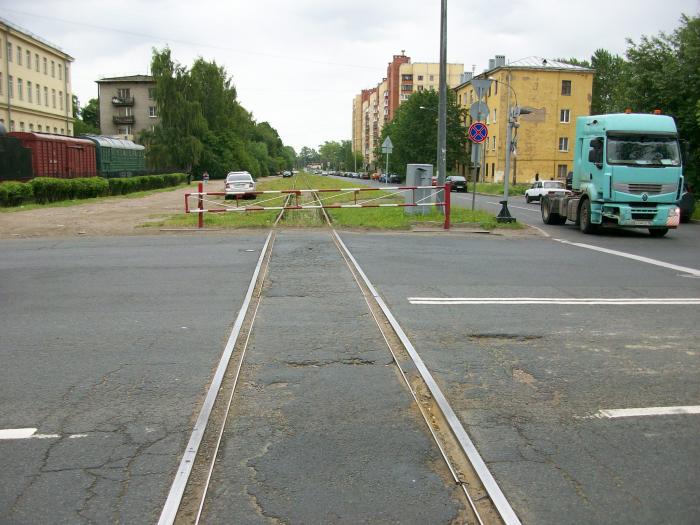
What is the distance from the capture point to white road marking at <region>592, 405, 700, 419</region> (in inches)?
181

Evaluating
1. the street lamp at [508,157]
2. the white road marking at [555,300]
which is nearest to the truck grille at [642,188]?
the street lamp at [508,157]

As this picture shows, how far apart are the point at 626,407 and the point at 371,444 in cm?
193

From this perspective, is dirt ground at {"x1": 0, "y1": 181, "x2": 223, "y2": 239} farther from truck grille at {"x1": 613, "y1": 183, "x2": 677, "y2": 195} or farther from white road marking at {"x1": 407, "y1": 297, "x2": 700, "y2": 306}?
truck grille at {"x1": 613, "y1": 183, "x2": 677, "y2": 195}

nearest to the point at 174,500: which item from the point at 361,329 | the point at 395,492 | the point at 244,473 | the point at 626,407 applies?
the point at 244,473

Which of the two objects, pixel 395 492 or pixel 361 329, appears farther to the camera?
pixel 361 329

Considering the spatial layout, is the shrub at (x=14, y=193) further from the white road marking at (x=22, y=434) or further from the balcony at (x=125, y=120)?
the balcony at (x=125, y=120)

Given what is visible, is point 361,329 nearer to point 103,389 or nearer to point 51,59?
point 103,389

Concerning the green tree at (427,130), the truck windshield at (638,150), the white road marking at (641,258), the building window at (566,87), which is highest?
the building window at (566,87)

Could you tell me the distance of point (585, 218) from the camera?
18.9m

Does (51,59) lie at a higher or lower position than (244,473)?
higher

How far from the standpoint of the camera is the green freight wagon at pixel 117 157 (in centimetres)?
4859

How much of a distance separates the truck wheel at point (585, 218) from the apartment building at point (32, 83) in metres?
48.3

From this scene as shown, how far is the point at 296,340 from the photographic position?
21.5 ft

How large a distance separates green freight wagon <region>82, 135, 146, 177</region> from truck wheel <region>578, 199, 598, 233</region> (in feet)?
Answer: 123
